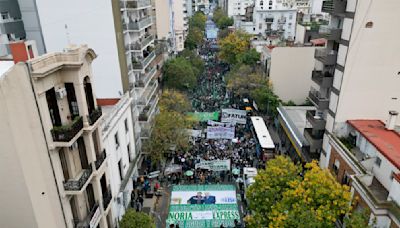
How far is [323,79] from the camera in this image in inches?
1114

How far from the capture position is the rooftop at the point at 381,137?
2006cm

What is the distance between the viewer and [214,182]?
109ft

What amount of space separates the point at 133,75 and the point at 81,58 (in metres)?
18.6

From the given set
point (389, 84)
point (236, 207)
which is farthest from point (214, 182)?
point (389, 84)

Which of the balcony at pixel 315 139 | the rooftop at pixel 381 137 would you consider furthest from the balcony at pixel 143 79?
the rooftop at pixel 381 137

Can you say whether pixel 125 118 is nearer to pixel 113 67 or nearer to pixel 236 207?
pixel 113 67

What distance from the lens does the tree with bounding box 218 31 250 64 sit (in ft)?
226

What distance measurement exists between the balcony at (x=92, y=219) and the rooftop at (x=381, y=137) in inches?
745

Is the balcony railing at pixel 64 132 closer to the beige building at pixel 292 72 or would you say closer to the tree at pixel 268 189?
the tree at pixel 268 189

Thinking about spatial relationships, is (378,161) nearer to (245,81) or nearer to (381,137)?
(381,137)

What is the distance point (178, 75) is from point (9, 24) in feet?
91.6

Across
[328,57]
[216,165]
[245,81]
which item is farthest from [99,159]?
[245,81]

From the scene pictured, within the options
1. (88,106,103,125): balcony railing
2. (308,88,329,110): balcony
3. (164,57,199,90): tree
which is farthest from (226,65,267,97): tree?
(88,106,103,125): balcony railing

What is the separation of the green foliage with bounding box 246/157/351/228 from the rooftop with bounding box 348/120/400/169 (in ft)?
12.3
